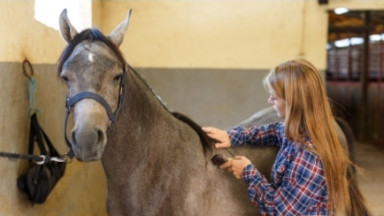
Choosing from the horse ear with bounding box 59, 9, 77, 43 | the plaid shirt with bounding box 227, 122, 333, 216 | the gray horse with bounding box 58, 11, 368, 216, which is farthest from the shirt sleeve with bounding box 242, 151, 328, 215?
the horse ear with bounding box 59, 9, 77, 43

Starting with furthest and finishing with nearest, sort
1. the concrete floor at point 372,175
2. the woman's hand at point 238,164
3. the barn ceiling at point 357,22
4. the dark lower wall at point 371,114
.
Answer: the dark lower wall at point 371,114, the barn ceiling at point 357,22, the concrete floor at point 372,175, the woman's hand at point 238,164

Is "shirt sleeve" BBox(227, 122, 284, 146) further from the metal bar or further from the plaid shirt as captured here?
the metal bar

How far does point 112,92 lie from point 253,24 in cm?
246

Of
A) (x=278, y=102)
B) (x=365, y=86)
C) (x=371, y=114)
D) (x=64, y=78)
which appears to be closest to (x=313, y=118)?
(x=278, y=102)

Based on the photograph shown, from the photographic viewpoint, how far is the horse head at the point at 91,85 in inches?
58.6

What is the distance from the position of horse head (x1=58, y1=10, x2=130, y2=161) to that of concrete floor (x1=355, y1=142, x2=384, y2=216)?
7.01 feet

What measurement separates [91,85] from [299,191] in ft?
2.65

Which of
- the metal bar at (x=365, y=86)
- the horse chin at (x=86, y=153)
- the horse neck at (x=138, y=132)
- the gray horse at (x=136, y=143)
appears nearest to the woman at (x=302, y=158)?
the gray horse at (x=136, y=143)

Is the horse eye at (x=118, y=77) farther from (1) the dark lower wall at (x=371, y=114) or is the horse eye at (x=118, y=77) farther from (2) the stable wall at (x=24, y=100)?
(1) the dark lower wall at (x=371, y=114)

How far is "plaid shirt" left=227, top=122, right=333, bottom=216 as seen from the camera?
1561 millimetres

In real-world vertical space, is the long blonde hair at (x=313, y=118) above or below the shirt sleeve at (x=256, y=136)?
above

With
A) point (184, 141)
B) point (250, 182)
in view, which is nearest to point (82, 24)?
point (184, 141)

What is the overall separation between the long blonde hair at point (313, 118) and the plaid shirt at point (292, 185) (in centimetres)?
4

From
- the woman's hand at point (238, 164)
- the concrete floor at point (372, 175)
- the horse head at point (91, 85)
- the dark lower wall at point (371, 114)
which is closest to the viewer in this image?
the horse head at point (91, 85)
